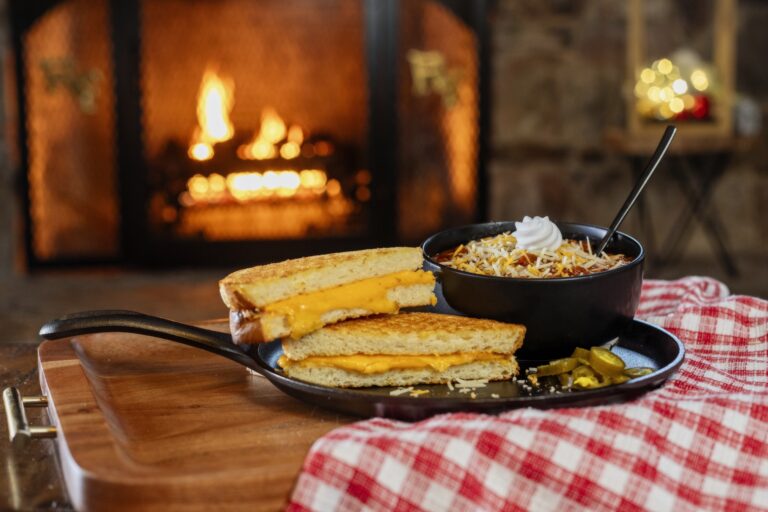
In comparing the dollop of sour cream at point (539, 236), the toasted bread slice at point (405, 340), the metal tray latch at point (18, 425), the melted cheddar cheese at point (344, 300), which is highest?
the dollop of sour cream at point (539, 236)

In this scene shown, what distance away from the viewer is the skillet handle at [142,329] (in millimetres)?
1397

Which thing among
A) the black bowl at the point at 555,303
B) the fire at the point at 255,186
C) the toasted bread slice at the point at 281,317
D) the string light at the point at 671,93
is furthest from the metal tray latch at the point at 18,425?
the string light at the point at 671,93

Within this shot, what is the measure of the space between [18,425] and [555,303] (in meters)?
0.66

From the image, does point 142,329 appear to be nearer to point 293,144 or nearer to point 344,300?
point 344,300

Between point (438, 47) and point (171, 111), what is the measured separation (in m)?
1.02

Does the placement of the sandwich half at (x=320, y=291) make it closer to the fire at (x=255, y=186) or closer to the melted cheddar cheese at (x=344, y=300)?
the melted cheddar cheese at (x=344, y=300)

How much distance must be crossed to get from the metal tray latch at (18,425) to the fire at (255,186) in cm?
267

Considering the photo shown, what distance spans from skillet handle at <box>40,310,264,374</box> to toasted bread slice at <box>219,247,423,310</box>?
56 mm

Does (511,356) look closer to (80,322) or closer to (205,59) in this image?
(80,322)

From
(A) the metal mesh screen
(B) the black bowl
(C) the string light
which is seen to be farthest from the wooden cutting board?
(C) the string light

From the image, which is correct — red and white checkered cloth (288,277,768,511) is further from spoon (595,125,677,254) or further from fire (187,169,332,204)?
fire (187,169,332,204)

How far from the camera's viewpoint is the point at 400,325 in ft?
4.48

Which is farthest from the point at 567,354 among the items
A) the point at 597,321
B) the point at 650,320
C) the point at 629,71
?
the point at 629,71

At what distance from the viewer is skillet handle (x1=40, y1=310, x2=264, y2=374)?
1.40 meters
